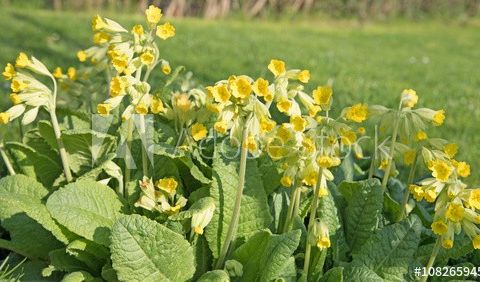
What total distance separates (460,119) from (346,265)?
A: 3749mm

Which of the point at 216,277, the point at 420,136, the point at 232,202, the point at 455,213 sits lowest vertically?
the point at 216,277

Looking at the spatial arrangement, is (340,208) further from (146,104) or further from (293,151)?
(146,104)

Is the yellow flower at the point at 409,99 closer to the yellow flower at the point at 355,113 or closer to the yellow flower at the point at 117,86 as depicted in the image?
the yellow flower at the point at 355,113

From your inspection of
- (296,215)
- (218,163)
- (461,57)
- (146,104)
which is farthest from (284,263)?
(461,57)

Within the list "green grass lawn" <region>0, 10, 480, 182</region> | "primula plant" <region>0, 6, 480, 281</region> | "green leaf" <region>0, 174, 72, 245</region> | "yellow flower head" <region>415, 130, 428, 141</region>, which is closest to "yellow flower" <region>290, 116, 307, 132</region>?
"primula plant" <region>0, 6, 480, 281</region>

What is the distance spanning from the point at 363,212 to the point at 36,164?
118 cm

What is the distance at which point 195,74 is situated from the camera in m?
6.75

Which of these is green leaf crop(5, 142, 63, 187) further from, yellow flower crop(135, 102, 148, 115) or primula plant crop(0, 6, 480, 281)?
yellow flower crop(135, 102, 148, 115)

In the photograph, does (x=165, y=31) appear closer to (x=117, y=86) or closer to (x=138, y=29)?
(x=138, y=29)

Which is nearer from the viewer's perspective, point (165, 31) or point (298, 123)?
point (298, 123)

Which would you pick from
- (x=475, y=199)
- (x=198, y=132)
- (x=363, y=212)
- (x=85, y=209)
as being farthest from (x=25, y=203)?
(x=475, y=199)

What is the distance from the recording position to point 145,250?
1.86 metres

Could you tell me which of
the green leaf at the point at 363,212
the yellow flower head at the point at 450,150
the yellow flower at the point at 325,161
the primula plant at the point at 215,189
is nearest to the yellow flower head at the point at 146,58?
the primula plant at the point at 215,189

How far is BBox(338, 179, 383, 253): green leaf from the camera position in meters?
2.15
